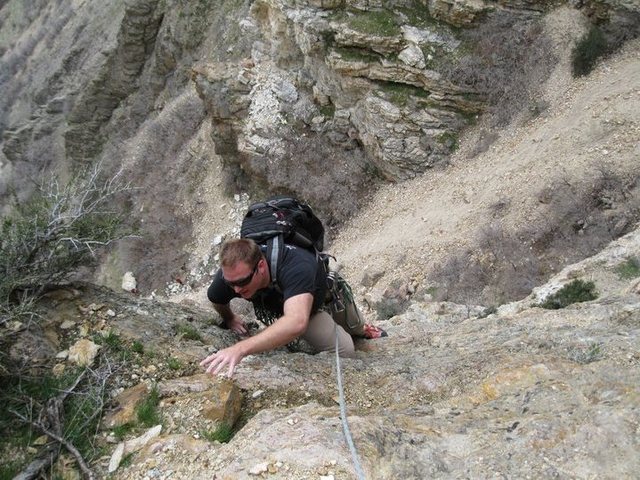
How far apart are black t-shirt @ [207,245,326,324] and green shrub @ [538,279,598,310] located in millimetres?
3765

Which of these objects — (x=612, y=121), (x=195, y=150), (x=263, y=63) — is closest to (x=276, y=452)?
(x=612, y=121)

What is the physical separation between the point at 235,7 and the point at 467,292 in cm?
1580

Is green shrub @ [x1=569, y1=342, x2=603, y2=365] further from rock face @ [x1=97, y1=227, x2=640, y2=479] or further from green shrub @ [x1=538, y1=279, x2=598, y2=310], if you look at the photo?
green shrub @ [x1=538, y1=279, x2=598, y2=310]

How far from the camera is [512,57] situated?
1420 cm

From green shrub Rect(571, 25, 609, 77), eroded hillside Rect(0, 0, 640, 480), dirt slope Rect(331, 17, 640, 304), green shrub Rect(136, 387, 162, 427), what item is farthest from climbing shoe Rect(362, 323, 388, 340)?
green shrub Rect(571, 25, 609, 77)

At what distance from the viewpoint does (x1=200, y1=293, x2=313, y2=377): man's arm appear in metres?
3.22

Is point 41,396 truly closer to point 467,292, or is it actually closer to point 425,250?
point 467,292

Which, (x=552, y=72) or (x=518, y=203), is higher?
(x=552, y=72)

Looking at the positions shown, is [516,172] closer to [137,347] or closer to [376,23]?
[376,23]

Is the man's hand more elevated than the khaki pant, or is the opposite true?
the man's hand

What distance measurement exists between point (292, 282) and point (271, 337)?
42 centimetres

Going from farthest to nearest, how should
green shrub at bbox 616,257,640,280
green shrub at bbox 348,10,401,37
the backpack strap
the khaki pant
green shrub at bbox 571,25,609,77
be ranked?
green shrub at bbox 348,10,401,37, green shrub at bbox 571,25,609,77, green shrub at bbox 616,257,640,280, the khaki pant, the backpack strap

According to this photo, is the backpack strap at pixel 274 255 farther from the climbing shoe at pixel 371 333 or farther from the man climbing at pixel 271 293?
the climbing shoe at pixel 371 333

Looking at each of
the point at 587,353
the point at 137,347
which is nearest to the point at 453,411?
the point at 587,353
